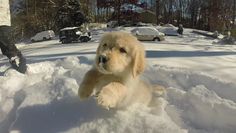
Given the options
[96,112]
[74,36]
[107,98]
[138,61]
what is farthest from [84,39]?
[107,98]

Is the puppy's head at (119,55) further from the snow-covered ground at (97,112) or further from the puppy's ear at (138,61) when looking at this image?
the snow-covered ground at (97,112)

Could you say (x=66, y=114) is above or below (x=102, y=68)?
below

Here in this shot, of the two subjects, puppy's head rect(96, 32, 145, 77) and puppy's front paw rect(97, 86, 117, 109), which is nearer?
puppy's front paw rect(97, 86, 117, 109)

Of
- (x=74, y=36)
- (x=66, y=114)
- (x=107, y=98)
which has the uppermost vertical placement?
(x=107, y=98)

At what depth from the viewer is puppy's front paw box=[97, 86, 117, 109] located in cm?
277

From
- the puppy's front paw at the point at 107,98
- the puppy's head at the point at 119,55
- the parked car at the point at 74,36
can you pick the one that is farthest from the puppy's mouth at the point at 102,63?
the parked car at the point at 74,36

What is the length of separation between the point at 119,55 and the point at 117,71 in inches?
4.8

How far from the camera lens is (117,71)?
3.06m

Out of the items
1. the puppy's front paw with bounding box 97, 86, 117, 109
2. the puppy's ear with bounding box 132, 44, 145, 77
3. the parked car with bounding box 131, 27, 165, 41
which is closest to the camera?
the puppy's front paw with bounding box 97, 86, 117, 109

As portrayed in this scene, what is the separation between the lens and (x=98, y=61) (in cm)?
303

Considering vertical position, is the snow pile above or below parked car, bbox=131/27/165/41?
above

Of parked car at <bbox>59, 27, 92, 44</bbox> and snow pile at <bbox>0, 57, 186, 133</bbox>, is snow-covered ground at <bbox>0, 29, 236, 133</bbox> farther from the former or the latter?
parked car at <bbox>59, 27, 92, 44</bbox>

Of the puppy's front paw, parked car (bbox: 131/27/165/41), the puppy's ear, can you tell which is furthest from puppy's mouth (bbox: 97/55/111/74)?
parked car (bbox: 131/27/165/41)

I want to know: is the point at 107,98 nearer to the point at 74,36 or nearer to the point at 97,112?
the point at 97,112
